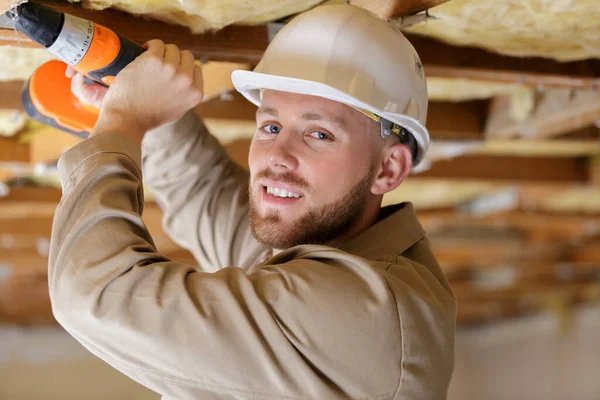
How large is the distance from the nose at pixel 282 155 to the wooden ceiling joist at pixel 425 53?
298 mm

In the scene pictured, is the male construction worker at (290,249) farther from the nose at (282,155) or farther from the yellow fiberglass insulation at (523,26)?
the yellow fiberglass insulation at (523,26)

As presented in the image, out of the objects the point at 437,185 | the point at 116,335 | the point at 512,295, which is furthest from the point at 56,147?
the point at 512,295

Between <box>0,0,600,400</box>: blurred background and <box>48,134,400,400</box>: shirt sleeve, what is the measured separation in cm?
41

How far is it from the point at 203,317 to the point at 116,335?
5.8 inches

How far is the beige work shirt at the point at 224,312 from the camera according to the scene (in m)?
1.32

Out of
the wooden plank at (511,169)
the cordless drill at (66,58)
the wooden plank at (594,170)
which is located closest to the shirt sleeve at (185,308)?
the cordless drill at (66,58)

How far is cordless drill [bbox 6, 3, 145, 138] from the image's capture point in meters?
1.34

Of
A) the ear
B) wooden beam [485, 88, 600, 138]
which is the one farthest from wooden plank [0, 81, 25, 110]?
wooden beam [485, 88, 600, 138]

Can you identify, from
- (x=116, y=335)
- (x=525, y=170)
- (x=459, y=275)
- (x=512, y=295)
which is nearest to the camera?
(x=116, y=335)

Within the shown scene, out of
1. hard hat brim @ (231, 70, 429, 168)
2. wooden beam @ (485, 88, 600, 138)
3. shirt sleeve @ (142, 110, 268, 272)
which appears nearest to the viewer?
hard hat brim @ (231, 70, 429, 168)

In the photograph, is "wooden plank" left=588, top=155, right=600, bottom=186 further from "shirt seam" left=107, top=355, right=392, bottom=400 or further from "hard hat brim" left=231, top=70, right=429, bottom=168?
"shirt seam" left=107, top=355, right=392, bottom=400

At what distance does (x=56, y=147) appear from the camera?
2727 millimetres

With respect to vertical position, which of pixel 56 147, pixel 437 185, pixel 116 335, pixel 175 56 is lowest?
pixel 437 185

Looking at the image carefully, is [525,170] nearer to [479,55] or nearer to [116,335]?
[479,55]
